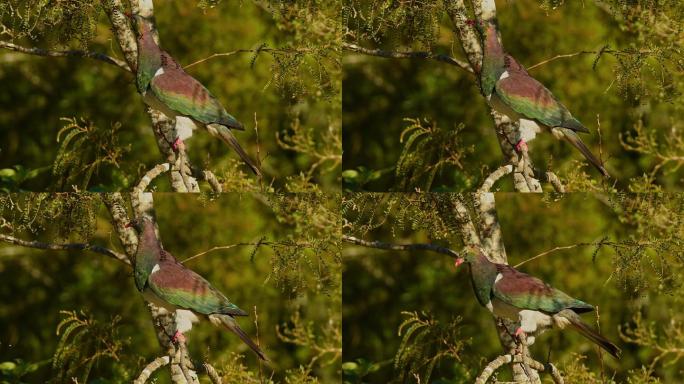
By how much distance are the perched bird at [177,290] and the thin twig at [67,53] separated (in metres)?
0.74

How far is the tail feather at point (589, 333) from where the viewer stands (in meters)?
5.62

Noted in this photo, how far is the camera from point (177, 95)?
5816 millimetres

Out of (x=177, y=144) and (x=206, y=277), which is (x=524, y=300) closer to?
(x=206, y=277)

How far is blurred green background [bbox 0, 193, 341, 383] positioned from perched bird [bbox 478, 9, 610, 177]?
3.01 feet

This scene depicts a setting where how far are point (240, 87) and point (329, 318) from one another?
3.81 ft

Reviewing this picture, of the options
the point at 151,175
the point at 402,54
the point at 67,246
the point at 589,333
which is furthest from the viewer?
the point at 402,54

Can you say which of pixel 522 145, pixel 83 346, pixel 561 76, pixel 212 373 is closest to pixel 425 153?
pixel 522 145

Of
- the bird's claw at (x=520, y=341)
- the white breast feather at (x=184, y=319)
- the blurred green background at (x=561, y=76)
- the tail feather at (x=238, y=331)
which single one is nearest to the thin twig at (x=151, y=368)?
the white breast feather at (x=184, y=319)

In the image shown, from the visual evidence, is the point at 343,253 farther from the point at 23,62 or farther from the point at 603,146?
the point at 23,62

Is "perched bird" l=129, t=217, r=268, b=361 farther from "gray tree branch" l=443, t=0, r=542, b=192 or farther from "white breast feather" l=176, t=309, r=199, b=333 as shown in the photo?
"gray tree branch" l=443, t=0, r=542, b=192

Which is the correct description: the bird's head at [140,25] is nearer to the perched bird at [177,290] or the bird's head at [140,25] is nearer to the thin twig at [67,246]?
the perched bird at [177,290]

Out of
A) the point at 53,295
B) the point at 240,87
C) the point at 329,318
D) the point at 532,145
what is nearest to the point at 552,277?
the point at 532,145

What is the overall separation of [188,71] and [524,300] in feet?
6.09

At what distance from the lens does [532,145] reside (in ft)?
19.6
